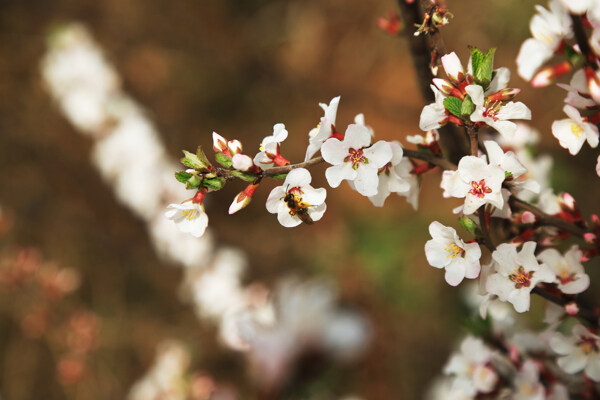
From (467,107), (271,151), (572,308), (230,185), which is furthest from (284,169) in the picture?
(230,185)

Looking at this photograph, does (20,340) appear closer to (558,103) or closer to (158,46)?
(158,46)

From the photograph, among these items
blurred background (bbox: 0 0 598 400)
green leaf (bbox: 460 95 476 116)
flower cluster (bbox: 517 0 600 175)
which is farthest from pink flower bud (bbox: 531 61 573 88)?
blurred background (bbox: 0 0 598 400)

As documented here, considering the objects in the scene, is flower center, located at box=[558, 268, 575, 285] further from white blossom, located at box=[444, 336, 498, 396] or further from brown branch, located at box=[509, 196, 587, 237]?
white blossom, located at box=[444, 336, 498, 396]

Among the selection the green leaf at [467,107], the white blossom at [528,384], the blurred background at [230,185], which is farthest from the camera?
the blurred background at [230,185]

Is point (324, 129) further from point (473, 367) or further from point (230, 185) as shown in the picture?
point (230, 185)

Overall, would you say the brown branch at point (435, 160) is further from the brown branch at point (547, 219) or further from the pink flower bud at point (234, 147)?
the pink flower bud at point (234, 147)

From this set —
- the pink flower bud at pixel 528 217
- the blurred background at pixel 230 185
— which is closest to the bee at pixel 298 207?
the pink flower bud at pixel 528 217
